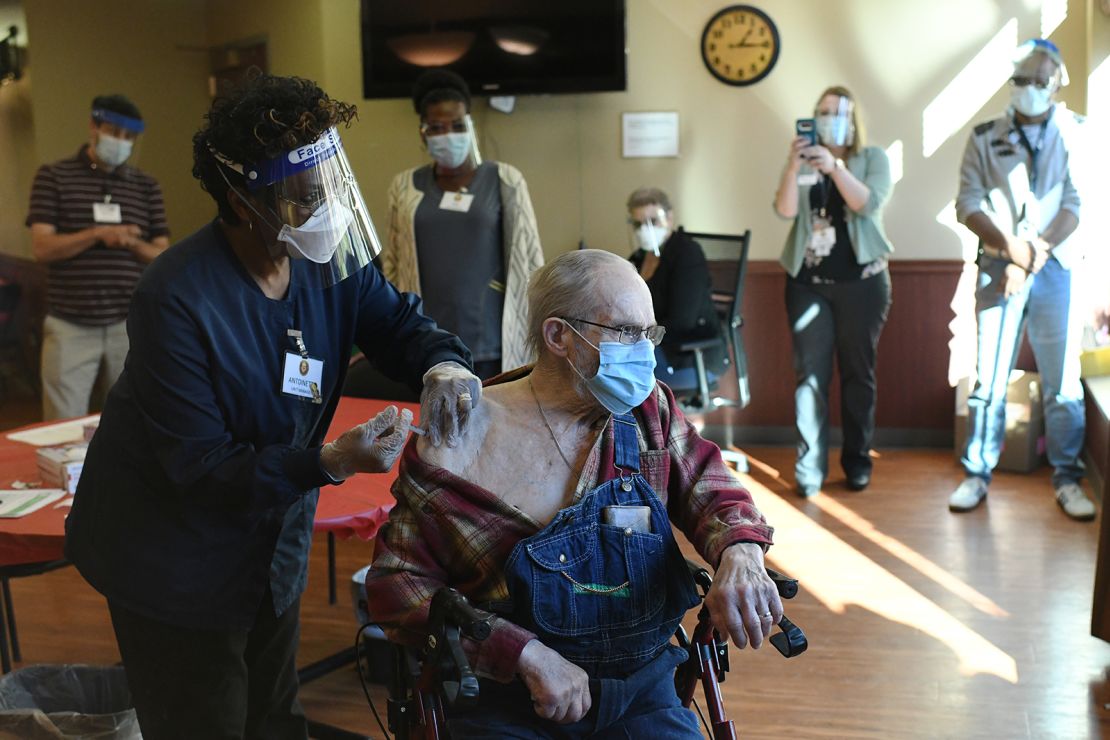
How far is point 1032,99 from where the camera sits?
432 cm

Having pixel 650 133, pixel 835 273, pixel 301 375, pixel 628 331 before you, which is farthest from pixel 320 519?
pixel 650 133

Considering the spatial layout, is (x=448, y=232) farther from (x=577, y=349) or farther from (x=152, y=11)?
(x=152, y=11)

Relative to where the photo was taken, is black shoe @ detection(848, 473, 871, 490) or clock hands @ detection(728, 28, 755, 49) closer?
black shoe @ detection(848, 473, 871, 490)

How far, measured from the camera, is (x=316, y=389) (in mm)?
1886

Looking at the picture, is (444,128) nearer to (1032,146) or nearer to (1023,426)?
(1032,146)

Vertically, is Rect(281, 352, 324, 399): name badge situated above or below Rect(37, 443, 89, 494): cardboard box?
above

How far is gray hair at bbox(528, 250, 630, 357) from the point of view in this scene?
70.4 inches

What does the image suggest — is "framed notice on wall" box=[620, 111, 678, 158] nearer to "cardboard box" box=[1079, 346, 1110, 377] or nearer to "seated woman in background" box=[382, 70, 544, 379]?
"seated woman in background" box=[382, 70, 544, 379]

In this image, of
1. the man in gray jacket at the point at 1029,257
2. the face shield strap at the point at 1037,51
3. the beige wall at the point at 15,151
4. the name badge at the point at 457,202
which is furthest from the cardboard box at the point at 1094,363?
the beige wall at the point at 15,151

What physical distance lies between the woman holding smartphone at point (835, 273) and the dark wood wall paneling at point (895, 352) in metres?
0.84

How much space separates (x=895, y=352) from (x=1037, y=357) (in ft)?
3.75

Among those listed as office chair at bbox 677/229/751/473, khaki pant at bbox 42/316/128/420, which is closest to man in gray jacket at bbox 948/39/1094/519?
office chair at bbox 677/229/751/473

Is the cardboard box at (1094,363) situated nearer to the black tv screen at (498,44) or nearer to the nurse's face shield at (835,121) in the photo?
the nurse's face shield at (835,121)

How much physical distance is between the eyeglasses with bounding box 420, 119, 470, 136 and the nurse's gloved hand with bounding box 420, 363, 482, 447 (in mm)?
2258
